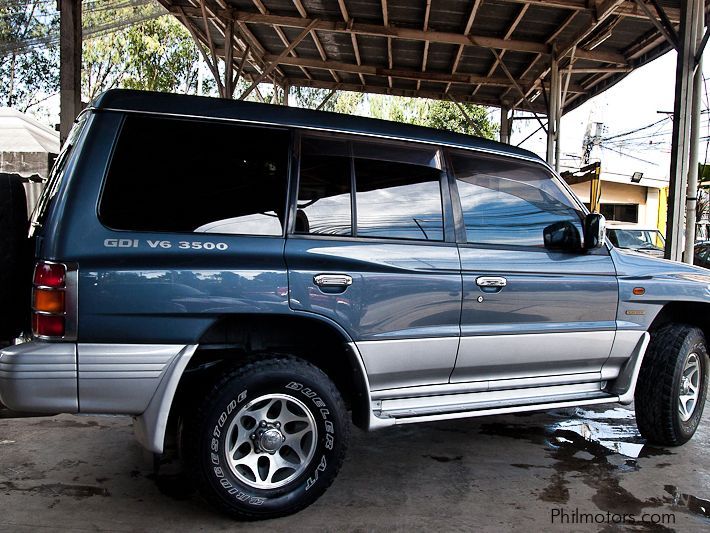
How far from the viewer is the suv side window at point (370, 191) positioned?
10.4 feet

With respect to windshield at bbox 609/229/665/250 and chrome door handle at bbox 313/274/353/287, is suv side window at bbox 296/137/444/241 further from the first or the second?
windshield at bbox 609/229/665/250

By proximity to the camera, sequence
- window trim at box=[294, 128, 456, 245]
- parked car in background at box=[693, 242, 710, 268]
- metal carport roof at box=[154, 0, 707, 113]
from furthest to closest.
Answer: parked car in background at box=[693, 242, 710, 268] → metal carport roof at box=[154, 0, 707, 113] → window trim at box=[294, 128, 456, 245]

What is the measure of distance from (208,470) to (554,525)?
5.87ft

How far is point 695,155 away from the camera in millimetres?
8438

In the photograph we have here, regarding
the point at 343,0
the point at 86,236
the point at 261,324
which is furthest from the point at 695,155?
the point at 86,236

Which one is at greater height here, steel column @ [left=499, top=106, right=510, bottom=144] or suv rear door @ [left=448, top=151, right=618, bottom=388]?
steel column @ [left=499, top=106, right=510, bottom=144]

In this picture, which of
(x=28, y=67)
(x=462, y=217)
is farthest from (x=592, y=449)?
(x=28, y=67)

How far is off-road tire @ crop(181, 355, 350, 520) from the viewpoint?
2.88 metres

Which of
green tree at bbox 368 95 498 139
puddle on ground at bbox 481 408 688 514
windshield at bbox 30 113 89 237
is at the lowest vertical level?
puddle on ground at bbox 481 408 688 514

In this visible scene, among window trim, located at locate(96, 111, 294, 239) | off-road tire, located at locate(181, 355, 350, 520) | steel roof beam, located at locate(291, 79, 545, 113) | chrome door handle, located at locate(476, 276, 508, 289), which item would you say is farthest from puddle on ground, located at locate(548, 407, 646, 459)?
steel roof beam, located at locate(291, 79, 545, 113)

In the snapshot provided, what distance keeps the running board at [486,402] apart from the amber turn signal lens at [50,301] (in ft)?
5.35

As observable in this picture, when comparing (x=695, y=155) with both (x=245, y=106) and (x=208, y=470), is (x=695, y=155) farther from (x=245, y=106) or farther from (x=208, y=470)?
(x=208, y=470)

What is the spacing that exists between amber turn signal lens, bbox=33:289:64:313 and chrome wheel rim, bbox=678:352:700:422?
13.1 ft

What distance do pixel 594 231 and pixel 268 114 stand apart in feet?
7.01
